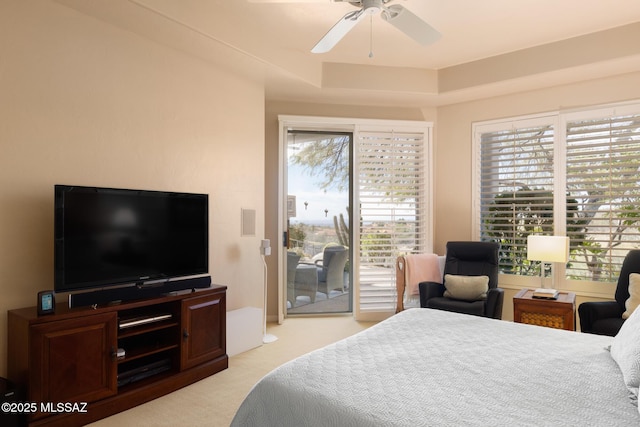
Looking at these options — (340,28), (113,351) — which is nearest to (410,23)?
(340,28)

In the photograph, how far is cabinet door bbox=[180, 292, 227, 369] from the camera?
10.2 feet

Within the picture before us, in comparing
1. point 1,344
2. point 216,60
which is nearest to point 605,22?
point 216,60

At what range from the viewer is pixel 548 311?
3613mm

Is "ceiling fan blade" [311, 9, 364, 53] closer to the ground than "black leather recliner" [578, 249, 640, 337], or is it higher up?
higher up

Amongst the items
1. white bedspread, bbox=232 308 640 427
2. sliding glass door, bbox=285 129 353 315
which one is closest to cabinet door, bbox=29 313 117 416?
white bedspread, bbox=232 308 640 427

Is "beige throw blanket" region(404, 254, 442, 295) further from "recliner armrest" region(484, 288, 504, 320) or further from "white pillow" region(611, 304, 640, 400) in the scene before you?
"white pillow" region(611, 304, 640, 400)

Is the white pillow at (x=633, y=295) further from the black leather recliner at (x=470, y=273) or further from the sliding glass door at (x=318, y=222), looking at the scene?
the sliding glass door at (x=318, y=222)

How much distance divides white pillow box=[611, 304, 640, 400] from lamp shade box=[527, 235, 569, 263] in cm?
195

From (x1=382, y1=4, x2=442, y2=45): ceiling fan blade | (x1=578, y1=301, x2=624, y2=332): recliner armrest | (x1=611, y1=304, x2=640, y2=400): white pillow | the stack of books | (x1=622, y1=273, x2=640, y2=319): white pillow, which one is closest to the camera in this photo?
(x1=611, y1=304, x2=640, y2=400): white pillow

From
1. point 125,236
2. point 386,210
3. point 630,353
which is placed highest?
point 386,210

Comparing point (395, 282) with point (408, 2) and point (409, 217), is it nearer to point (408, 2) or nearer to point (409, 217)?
point (409, 217)

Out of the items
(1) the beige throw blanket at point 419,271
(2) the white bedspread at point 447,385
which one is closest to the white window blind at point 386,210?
(1) the beige throw blanket at point 419,271

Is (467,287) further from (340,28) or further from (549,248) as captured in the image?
(340,28)

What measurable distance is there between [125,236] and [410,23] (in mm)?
2386
